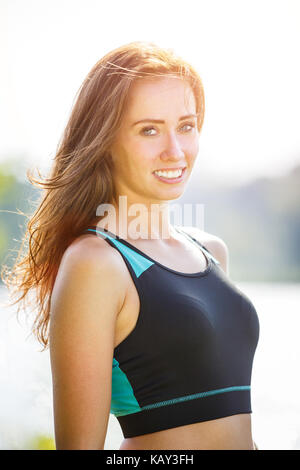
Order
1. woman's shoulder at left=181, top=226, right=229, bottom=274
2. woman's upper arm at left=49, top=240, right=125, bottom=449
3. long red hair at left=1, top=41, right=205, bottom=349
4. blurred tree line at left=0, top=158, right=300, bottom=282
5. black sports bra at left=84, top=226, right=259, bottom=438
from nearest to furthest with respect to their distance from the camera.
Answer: woman's upper arm at left=49, top=240, right=125, bottom=449 < black sports bra at left=84, top=226, right=259, bottom=438 < long red hair at left=1, top=41, right=205, bottom=349 < woman's shoulder at left=181, top=226, right=229, bottom=274 < blurred tree line at left=0, top=158, right=300, bottom=282

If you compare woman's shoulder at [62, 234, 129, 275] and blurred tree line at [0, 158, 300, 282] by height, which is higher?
blurred tree line at [0, 158, 300, 282]

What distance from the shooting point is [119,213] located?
5.06 ft

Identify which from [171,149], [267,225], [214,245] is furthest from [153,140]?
[267,225]

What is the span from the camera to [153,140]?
1463mm

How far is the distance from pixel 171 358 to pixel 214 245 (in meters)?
0.67

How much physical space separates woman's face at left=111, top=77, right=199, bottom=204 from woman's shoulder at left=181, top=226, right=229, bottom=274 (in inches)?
15.3

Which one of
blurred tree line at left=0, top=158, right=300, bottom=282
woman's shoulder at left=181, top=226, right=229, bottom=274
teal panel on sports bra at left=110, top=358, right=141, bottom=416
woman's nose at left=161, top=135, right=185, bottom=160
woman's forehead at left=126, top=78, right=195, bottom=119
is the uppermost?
blurred tree line at left=0, top=158, right=300, bottom=282

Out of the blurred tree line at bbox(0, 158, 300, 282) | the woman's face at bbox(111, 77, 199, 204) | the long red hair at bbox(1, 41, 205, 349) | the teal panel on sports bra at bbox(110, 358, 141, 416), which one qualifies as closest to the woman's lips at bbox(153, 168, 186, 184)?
the woman's face at bbox(111, 77, 199, 204)

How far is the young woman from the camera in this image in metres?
1.22

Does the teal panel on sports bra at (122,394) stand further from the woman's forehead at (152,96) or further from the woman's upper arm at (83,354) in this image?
the woman's forehead at (152,96)

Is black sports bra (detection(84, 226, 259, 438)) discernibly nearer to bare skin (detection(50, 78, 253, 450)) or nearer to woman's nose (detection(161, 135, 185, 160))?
bare skin (detection(50, 78, 253, 450))

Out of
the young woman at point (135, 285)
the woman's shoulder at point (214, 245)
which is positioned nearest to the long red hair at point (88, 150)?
the young woman at point (135, 285)

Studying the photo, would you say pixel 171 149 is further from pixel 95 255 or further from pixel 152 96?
pixel 95 255
